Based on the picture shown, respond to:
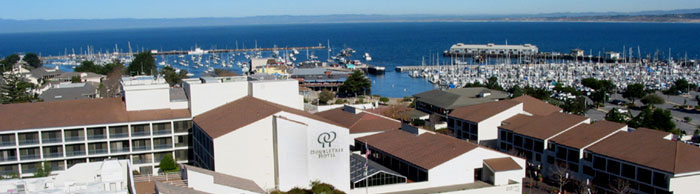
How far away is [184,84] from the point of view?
95.2ft

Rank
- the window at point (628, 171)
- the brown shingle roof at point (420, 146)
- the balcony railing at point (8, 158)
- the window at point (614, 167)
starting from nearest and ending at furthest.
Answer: the window at point (628, 171) < the window at point (614, 167) < the brown shingle roof at point (420, 146) < the balcony railing at point (8, 158)

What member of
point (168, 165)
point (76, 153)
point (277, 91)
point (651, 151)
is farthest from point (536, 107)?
point (76, 153)

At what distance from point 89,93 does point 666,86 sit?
49.4m

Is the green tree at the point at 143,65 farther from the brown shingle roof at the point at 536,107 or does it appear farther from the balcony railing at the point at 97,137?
the brown shingle roof at the point at 536,107

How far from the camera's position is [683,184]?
69.7 ft

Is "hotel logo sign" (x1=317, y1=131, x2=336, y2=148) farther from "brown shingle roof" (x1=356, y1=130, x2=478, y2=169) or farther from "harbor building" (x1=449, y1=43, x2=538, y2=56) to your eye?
"harbor building" (x1=449, y1=43, x2=538, y2=56)

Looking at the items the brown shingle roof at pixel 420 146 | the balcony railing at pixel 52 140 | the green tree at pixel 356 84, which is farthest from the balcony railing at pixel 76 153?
the green tree at pixel 356 84

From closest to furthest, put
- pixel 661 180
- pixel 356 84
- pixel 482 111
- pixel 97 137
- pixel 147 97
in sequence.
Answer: pixel 661 180 → pixel 97 137 → pixel 147 97 → pixel 482 111 → pixel 356 84

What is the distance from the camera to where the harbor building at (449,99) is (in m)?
38.8

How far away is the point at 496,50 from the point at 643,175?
286ft

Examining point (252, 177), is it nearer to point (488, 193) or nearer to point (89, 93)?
point (488, 193)

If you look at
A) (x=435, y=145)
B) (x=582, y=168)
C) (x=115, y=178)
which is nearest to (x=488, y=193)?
(x=435, y=145)

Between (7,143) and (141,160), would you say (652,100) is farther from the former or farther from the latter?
(7,143)

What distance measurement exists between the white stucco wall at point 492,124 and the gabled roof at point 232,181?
13.8m
